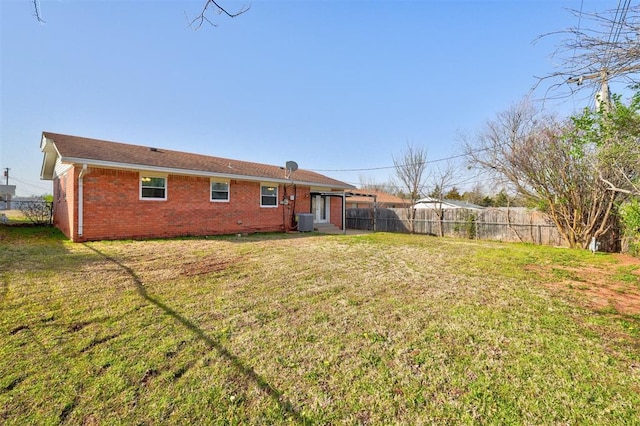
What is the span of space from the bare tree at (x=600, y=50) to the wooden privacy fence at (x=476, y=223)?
11.5 meters

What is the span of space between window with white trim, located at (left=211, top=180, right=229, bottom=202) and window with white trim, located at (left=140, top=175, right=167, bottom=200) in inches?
77.2

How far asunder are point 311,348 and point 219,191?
1110 centimetres

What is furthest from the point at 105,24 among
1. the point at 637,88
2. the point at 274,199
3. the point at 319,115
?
the point at 319,115

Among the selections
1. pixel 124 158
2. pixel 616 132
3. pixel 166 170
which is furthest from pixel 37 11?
pixel 124 158

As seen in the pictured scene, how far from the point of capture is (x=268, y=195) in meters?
14.6

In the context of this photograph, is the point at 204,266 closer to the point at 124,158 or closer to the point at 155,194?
the point at 155,194

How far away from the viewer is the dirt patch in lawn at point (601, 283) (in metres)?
4.51

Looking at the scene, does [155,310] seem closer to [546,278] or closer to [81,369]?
[81,369]

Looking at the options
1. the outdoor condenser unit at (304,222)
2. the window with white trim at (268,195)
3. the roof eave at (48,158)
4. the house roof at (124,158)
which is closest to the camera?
the house roof at (124,158)

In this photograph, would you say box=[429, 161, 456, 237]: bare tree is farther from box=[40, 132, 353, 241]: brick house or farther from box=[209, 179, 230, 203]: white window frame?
box=[209, 179, 230, 203]: white window frame

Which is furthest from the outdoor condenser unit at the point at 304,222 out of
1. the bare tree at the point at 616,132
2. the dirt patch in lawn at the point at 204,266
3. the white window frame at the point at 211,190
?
the bare tree at the point at 616,132

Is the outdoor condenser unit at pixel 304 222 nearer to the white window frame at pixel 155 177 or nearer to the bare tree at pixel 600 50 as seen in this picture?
the white window frame at pixel 155 177

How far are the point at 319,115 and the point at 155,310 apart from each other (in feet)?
60.7

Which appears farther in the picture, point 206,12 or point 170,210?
point 170,210
